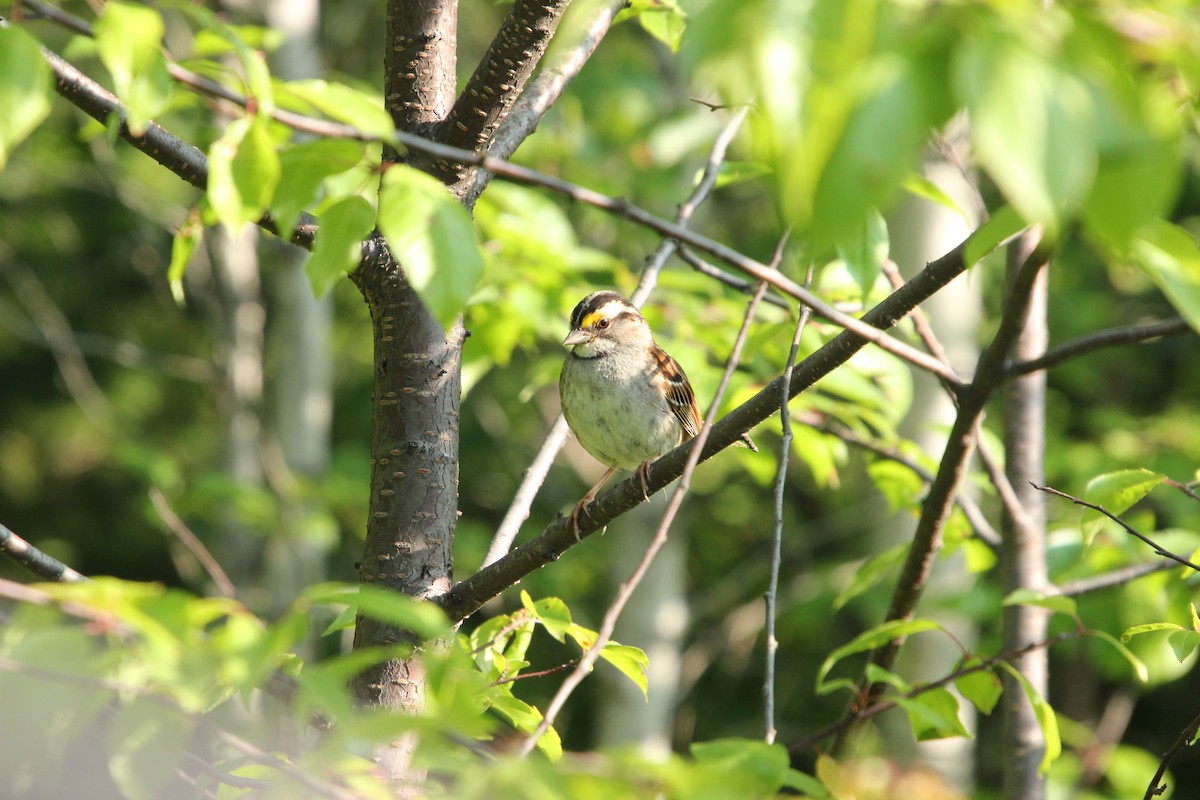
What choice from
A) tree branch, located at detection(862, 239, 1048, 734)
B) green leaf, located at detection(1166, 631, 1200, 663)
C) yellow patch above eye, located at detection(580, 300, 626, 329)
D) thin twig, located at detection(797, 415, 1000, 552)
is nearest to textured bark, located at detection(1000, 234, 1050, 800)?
thin twig, located at detection(797, 415, 1000, 552)

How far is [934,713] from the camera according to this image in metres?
2.30

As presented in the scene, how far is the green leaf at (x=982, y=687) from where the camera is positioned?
2.64 metres

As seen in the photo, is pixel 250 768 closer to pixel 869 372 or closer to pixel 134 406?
pixel 869 372

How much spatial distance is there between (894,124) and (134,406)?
12080 millimetres

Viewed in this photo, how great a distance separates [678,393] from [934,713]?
2367 mm

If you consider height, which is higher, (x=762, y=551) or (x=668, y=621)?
(x=762, y=551)

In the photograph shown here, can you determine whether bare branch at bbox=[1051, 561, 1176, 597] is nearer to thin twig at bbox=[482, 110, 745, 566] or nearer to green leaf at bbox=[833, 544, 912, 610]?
green leaf at bbox=[833, 544, 912, 610]

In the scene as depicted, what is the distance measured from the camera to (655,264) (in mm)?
3158

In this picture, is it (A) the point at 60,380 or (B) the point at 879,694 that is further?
(A) the point at 60,380

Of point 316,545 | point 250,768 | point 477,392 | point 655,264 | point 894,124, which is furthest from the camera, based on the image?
point 477,392

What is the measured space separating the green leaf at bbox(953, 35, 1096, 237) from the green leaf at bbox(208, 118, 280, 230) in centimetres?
84

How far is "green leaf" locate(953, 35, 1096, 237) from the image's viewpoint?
959 millimetres

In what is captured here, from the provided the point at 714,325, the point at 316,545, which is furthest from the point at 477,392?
the point at 714,325

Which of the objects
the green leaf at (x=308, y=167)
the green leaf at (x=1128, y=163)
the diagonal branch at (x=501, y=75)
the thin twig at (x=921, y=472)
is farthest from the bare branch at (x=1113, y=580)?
the green leaf at (x=308, y=167)
